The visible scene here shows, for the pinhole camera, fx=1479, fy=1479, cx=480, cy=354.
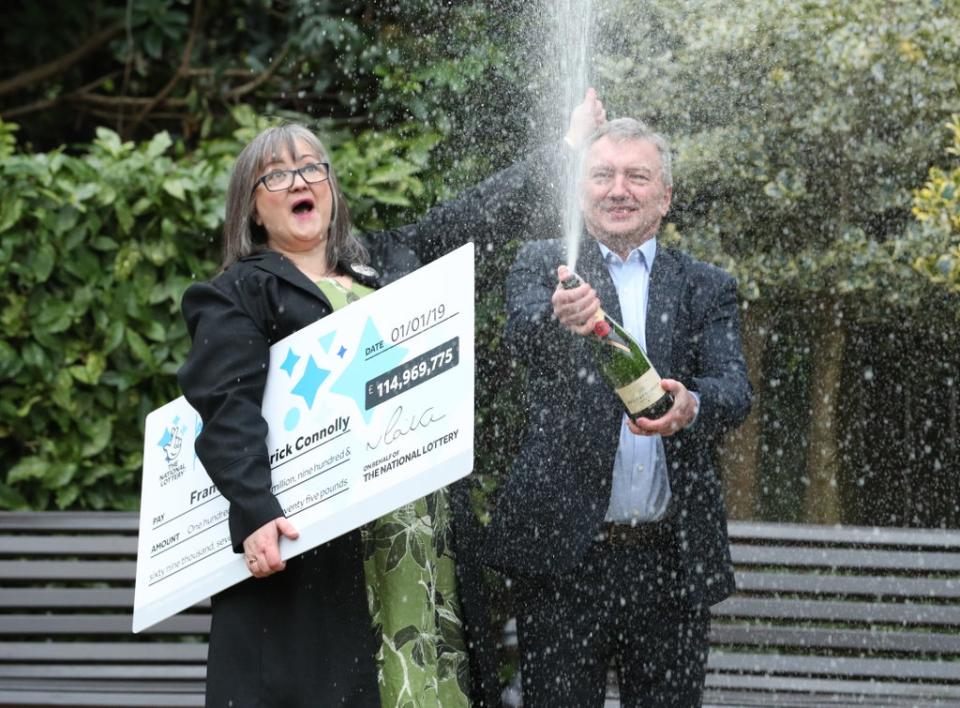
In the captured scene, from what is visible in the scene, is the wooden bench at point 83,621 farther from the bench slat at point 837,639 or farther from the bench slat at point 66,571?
the bench slat at point 837,639

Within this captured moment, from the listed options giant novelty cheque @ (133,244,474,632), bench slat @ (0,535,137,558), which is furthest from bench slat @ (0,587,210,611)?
giant novelty cheque @ (133,244,474,632)

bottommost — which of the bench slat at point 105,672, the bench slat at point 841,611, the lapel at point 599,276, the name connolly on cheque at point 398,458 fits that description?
the bench slat at point 105,672

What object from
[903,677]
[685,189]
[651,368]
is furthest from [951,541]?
[651,368]

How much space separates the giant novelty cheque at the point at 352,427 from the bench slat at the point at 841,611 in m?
1.93

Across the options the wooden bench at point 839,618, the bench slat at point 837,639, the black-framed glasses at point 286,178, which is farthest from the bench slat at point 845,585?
the black-framed glasses at point 286,178

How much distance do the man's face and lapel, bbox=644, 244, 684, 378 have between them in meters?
0.10

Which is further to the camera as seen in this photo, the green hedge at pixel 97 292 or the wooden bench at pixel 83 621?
the green hedge at pixel 97 292

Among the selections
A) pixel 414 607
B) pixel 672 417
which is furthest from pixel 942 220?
pixel 414 607

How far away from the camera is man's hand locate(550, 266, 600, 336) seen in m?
3.05

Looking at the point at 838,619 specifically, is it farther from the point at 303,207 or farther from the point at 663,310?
the point at 303,207

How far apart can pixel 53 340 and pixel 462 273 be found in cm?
257

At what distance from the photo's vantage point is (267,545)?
115 inches

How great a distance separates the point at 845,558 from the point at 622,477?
5.44ft

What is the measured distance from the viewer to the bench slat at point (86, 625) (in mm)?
4602
